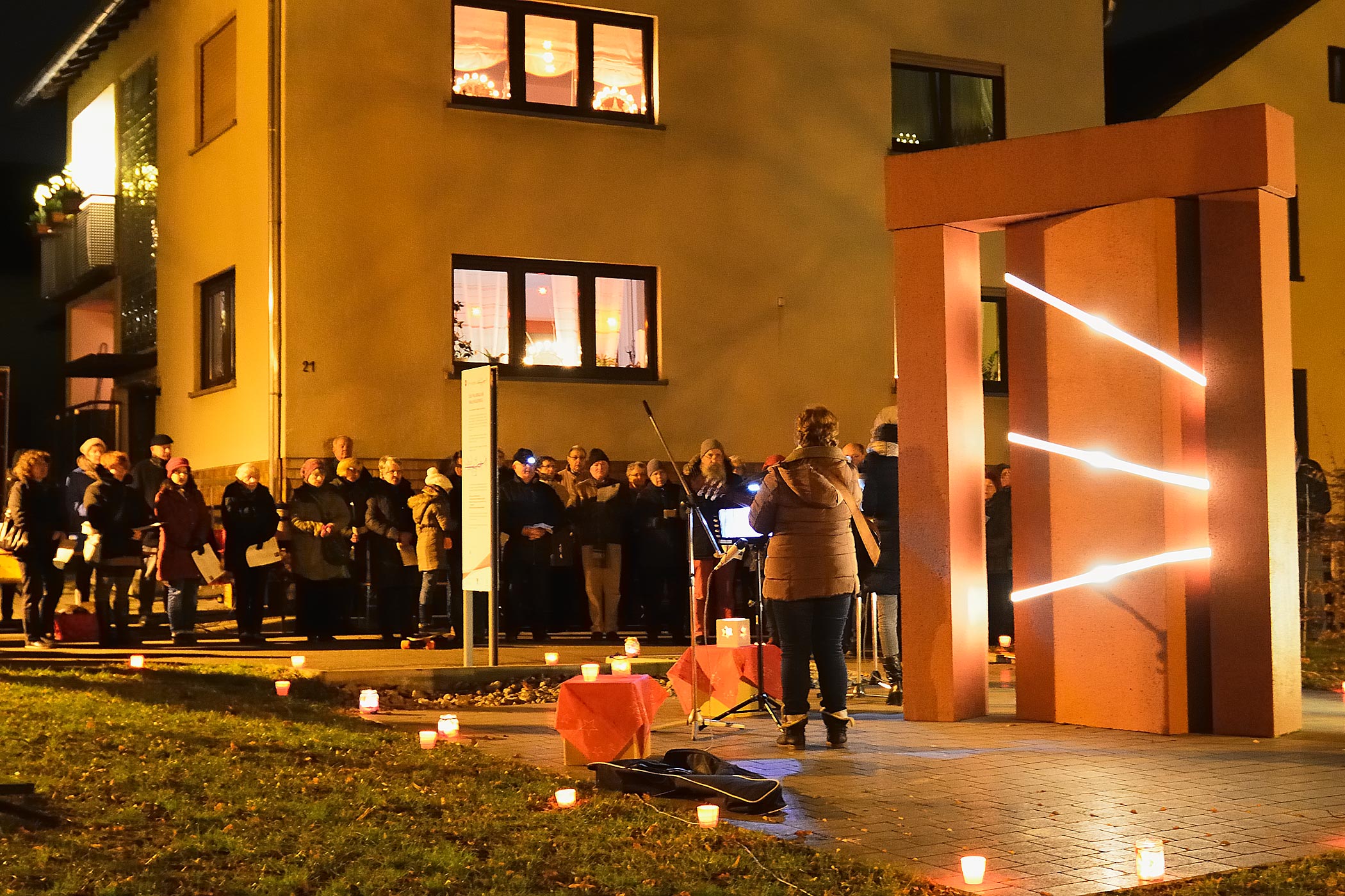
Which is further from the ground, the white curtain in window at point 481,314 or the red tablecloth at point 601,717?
the white curtain in window at point 481,314

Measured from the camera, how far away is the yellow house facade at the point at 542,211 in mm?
17922

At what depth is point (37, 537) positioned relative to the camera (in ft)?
45.9

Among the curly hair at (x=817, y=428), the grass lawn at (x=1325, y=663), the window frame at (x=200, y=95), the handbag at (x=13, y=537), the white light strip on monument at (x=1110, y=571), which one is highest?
the window frame at (x=200, y=95)

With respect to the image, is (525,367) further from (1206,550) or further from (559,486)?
(1206,550)

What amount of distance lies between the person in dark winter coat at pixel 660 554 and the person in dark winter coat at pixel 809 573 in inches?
252

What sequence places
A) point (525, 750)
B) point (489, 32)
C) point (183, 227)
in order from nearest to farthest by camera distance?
1. point (525, 750)
2. point (489, 32)
3. point (183, 227)

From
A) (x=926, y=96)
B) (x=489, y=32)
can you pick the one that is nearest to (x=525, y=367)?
(x=489, y=32)

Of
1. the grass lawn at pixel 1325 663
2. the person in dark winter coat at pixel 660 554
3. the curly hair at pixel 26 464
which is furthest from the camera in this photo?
the person in dark winter coat at pixel 660 554

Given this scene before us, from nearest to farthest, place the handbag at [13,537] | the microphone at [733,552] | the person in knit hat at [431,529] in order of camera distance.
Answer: the microphone at [733,552] → the handbag at [13,537] → the person in knit hat at [431,529]

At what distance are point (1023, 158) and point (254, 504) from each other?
26.0 feet

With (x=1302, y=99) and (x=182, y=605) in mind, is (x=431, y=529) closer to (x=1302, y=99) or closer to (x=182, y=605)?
(x=182, y=605)

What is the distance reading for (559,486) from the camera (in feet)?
56.7

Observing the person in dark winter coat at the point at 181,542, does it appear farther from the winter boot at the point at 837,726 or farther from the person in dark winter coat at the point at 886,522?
the winter boot at the point at 837,726

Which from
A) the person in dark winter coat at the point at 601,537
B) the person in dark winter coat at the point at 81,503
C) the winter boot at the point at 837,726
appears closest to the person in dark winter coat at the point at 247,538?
the person in dark winter coat at the point at 81,503
